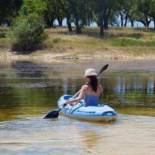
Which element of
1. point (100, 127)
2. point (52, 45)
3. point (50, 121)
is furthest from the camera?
point (52, 45)

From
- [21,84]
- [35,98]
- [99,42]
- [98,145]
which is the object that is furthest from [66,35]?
[98,145]

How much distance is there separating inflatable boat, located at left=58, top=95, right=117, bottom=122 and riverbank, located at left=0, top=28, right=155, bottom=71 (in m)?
40.0

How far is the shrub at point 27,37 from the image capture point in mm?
67125

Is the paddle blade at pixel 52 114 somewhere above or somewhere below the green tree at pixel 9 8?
below

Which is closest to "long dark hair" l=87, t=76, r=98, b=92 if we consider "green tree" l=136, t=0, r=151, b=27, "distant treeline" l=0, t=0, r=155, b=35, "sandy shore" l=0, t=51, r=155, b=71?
"sandy shore" l=0, t=51, r=155, b=71

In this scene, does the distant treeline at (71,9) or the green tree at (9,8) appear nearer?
the green tree at (9,8)

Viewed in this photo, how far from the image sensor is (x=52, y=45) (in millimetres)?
66938

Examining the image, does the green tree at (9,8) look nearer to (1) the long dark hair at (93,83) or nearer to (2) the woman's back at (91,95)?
(2) the woman's back at (91,95)

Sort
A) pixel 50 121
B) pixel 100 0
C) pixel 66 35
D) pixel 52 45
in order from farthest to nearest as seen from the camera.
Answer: pixel 100 0, pixel 66 35, pixel 52 45, pixel 50 121

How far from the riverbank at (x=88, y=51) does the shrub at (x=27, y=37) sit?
3.29ft

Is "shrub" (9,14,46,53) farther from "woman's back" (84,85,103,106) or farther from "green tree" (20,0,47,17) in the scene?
"woman's back" (84,85,103,106)

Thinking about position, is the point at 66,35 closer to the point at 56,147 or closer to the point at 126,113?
the point at 126,113

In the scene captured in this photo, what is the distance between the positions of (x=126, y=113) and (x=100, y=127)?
12.7 ft

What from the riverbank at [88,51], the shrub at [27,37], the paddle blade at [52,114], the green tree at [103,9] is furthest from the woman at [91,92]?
the green tree at [103,9]
